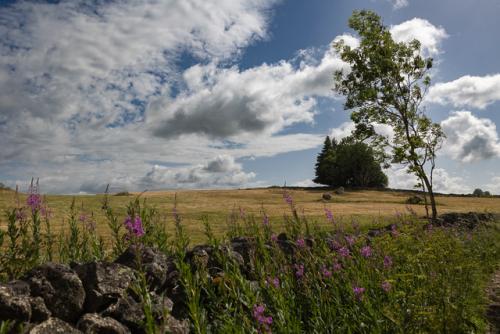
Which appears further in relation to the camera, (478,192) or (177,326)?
(478,192)

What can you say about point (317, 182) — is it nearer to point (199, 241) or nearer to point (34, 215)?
point (199, 241)

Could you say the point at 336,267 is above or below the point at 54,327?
above

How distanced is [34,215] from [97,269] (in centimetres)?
188

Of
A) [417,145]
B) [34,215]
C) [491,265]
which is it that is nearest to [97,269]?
[34,215]

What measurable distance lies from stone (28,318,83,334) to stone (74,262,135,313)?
0.51 m

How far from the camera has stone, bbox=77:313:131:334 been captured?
13.8ft

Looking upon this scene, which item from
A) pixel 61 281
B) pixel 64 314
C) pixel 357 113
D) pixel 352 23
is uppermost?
pixel 352 23

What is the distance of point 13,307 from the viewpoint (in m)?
3.87

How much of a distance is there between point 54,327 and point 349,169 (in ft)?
227

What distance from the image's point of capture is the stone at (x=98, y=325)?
165 inches

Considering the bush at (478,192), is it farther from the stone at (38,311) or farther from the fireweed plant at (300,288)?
the stone at (38,311)

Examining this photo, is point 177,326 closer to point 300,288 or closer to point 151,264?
point 151,264

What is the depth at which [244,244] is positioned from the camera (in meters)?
7.31

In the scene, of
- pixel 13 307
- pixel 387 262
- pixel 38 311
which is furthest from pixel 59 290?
pixel 387 262
